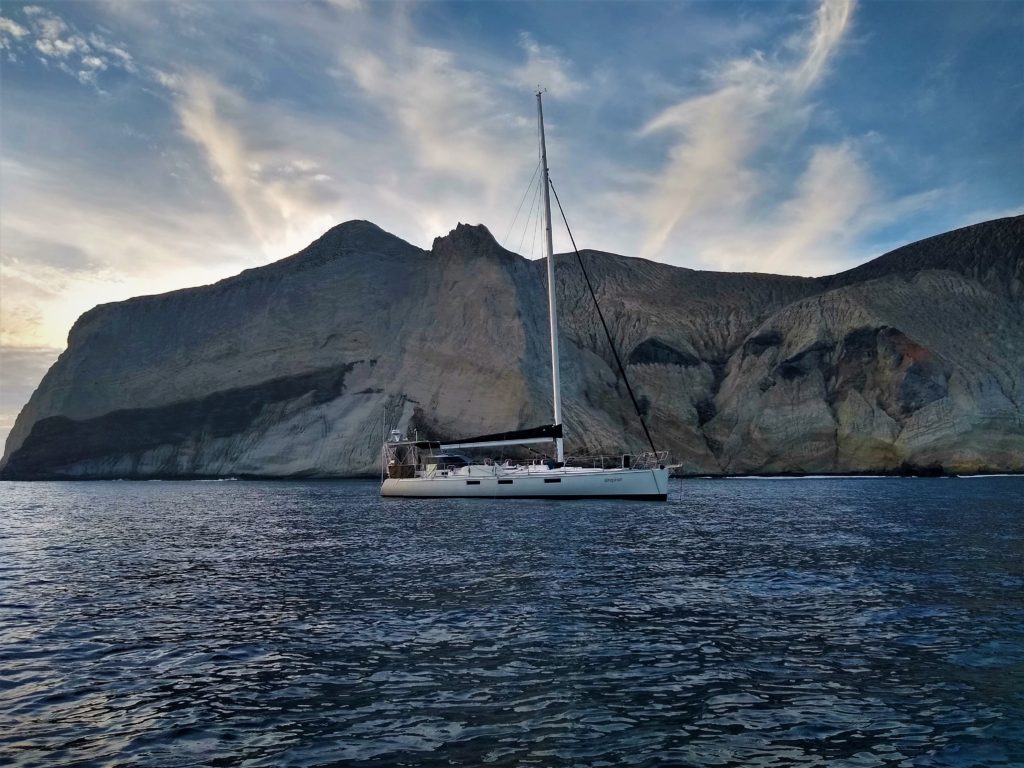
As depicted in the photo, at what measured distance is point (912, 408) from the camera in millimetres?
93812

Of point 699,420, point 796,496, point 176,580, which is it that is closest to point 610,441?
point 699,420

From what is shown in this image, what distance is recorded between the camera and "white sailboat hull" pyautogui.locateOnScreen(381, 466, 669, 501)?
4503 centimetres

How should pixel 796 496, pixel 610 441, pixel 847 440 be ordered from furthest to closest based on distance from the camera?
pixel 847 440 < pixel 610 441 < pixel 796 496

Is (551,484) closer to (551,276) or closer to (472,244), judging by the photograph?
(551,276)

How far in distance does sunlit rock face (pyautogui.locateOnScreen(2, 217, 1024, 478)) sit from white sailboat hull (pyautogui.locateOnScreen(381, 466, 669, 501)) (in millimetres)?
33025

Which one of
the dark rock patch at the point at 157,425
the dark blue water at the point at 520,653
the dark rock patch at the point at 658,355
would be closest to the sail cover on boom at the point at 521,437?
the dark blue water at the point at 520,653

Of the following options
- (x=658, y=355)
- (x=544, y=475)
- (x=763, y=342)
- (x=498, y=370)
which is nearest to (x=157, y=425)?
(x=498, y=370)

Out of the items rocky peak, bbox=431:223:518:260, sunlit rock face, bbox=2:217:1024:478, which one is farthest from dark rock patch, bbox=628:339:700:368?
rocky peak, bbox=431:223:518:260

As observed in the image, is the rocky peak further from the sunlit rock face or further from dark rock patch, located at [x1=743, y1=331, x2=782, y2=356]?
dark rock patch, located at [x1=743, y1=331, x2=782, y2=356]

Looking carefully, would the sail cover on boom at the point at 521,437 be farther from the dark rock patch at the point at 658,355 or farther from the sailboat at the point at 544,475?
the dark rock patch at the point at 658,355

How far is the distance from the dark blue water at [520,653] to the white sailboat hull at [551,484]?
17194mm

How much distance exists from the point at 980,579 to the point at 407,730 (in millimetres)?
16155

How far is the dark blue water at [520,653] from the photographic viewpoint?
8836mm

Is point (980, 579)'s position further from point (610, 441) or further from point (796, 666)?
point (610, 441)
